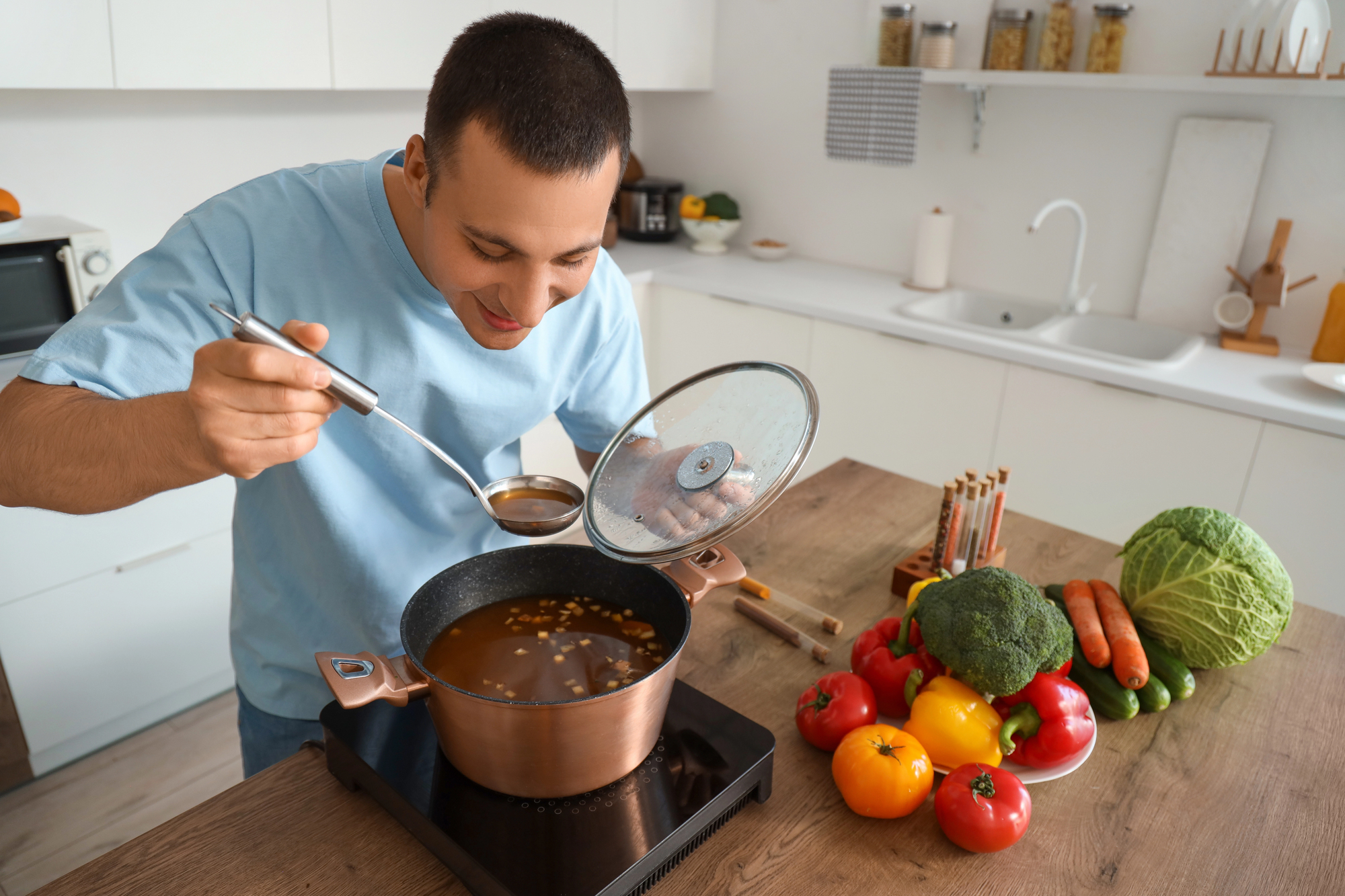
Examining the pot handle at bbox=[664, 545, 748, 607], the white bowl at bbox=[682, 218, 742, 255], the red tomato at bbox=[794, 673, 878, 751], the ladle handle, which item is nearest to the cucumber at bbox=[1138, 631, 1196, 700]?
the red tomato at bbox=[794, 673, 878, 751]

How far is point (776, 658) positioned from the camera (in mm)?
1149

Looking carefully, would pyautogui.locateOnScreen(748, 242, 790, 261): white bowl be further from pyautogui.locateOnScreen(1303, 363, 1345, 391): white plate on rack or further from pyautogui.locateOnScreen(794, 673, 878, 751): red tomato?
pyautogui.locateOnScreen(794, 673, 878, 751): red tomato

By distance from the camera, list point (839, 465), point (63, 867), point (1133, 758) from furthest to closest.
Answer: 1. point (63, 867)
2. point (839, 465)
3. point (1133, 758)

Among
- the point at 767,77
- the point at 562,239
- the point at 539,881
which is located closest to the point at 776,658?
the point at 539,881

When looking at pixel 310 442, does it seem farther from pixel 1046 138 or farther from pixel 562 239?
pixel 1046 138

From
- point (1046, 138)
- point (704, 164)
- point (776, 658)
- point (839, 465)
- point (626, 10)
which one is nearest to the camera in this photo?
point (776, 658)

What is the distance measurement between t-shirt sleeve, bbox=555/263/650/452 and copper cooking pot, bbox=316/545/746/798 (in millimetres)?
380

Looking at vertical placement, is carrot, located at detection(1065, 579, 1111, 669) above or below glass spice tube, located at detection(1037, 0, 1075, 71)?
below

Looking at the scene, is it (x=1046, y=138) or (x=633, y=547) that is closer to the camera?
(x=633, y=547)

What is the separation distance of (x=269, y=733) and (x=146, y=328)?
1.98 feet

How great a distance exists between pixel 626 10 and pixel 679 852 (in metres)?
2.80

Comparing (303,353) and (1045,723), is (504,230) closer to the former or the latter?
(303,353)

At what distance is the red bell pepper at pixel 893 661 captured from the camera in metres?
1.03

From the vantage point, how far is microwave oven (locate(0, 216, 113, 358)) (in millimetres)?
1838
